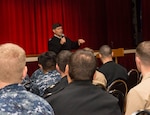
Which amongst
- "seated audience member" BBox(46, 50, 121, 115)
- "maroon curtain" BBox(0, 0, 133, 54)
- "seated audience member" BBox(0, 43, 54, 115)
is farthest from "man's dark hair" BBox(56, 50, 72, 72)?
"maroon curtain" BBox(0, 0, 133, 54)

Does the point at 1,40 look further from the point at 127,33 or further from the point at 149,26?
the point at 149,26

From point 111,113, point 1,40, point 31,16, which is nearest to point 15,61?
point 111,113

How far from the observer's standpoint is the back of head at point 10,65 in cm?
189

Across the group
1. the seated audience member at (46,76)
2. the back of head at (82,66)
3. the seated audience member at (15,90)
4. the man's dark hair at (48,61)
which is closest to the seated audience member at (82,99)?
the back of head at (82,66)

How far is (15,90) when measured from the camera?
184 centimetres

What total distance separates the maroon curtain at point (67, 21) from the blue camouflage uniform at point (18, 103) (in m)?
7.35

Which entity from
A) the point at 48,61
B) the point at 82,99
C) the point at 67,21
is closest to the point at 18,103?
the point at 82,99

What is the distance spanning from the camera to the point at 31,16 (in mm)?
9789

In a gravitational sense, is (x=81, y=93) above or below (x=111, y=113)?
above

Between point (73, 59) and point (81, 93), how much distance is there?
26cm

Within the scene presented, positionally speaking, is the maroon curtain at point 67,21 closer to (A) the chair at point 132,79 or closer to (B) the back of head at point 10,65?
(A) the chair at point 132,79

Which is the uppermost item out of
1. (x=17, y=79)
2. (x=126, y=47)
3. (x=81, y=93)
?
(x=17, y=79)

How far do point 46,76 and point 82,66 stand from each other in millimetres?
1174

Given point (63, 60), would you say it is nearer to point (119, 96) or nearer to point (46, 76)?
point (46, 76)
